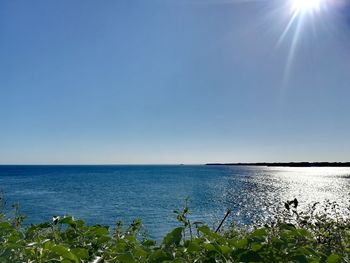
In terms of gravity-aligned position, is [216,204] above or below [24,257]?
below

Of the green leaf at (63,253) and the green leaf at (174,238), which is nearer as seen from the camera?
the green leaf at (63,253)

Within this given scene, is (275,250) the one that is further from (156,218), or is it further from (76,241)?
(156,218)

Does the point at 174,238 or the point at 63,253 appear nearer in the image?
the point at 63,253

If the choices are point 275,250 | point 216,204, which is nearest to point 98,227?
point 275,250

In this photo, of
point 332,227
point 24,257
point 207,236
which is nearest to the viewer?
point 24,257

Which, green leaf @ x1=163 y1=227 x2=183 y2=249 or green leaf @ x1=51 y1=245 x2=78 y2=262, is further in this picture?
green leaf @ x1=163 y1=227 x2=183 y2=249

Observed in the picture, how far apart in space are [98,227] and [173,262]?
34.1 inches

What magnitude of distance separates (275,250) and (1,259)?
152 centimetres

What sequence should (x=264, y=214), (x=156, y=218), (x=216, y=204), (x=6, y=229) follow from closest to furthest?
(x=6, y=229)
(x=156, y=218)
(x=264, y=214)
(x=216, y=204)

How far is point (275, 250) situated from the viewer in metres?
1.78

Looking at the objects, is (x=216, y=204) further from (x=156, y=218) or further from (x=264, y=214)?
(x=156, y=218)

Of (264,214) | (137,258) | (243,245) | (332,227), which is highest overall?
(243,245)

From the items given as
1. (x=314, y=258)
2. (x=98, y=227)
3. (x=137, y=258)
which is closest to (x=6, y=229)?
(x=98, y=227)

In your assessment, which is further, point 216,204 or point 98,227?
point 216,204
